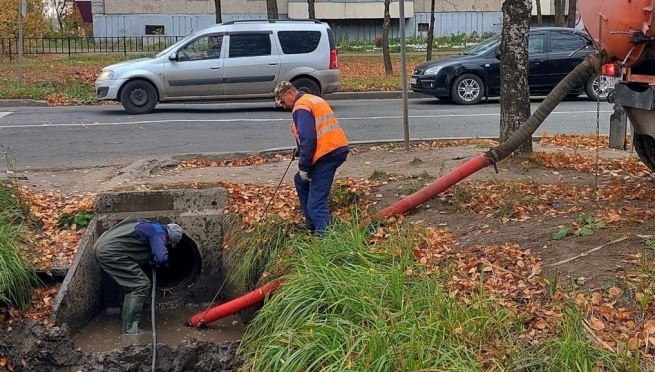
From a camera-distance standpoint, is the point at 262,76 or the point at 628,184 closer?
the point at 628,184

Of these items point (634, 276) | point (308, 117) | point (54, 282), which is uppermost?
point (308, 117)

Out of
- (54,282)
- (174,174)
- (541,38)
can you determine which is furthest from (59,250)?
(541,38)

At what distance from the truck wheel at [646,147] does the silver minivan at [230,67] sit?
352 inches

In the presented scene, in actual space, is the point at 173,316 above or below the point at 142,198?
below

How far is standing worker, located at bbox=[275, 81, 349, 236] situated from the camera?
659 centimetres

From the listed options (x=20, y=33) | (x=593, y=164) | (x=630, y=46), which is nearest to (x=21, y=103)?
(x=20, y=33)

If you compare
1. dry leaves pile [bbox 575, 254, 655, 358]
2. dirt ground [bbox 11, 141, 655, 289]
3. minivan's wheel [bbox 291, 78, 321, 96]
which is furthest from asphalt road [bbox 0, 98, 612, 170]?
dry leaves pile [bbox 575, 254, 655, 358]

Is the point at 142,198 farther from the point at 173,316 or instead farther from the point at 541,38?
the point at 541,38

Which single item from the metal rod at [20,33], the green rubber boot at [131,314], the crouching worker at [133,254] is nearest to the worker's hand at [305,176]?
the crouching worker at [133,254]

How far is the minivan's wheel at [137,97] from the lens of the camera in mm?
15773

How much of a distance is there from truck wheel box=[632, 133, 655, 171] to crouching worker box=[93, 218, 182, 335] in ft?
14.0

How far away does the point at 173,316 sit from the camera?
7.86 metres

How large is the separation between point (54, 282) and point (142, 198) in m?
1.22

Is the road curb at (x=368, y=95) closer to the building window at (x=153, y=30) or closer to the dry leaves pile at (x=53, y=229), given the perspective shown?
the dry leaves pile at (x=53, y=229)
